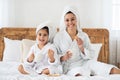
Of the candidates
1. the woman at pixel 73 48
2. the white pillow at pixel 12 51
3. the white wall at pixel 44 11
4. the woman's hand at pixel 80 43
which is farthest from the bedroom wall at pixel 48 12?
the woman's hand at pixel 80 43

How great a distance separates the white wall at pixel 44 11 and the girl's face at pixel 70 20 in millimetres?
953

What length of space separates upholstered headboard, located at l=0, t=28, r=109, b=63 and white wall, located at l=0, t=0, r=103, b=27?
0.15 meters

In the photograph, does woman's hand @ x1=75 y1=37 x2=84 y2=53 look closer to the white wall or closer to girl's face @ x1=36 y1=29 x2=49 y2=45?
girl's face @ x1=36 y1=29 x2=49 y2=45

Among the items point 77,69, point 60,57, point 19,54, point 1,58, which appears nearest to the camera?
point 77,69

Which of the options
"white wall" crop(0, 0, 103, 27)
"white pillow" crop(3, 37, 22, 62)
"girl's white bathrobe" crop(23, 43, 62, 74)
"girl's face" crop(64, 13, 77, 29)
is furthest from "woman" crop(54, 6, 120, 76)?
"white wall" crop(0, 0, 103, 27)

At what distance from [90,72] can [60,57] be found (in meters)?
0.34

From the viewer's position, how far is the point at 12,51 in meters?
3.26

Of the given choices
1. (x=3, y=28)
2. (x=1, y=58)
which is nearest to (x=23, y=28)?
(x=3, y=28)

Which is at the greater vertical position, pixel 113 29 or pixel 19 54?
pixel 113 29

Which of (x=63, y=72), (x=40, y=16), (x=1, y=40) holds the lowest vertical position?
(x=63, y=72)

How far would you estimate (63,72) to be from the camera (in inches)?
101

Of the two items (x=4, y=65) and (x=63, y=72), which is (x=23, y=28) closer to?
(x=4, y=65)

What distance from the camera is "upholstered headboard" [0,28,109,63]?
3.45 m

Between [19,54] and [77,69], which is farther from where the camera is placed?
[19,54]
